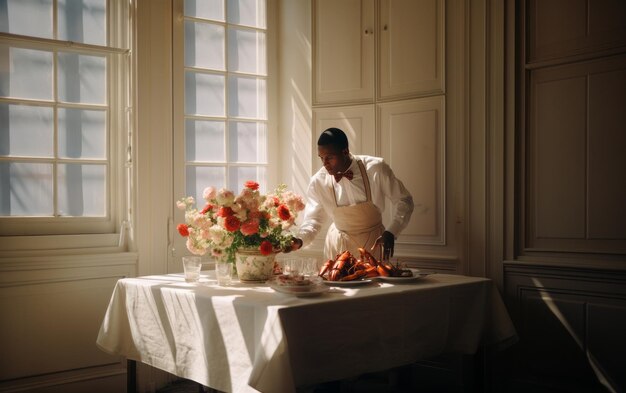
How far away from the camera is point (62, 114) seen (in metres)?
3.75

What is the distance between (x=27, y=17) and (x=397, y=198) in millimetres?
2439

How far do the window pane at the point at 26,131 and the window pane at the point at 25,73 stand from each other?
0.08 m

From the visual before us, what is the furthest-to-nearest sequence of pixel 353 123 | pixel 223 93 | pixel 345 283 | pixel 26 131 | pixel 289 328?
pixel 223 93, pixel 353 123, pixel 26 131, pixel 345 283, pixel 289 328

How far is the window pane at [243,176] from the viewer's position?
4.37m

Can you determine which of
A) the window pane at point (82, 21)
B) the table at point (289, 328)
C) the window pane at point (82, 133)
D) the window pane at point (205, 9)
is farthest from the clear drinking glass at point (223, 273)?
the window pane at point (205, 9)

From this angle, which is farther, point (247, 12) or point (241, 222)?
point (247, 12)

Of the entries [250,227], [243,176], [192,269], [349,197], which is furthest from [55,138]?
[349,197]

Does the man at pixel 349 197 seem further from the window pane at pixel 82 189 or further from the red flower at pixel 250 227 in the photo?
the window pane at pixel 82 189

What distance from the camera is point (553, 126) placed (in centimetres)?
344

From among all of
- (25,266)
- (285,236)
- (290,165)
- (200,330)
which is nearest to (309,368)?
(200,330)

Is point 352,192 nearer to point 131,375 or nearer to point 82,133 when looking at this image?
point 131,375

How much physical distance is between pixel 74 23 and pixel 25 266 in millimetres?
1514

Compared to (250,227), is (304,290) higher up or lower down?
lower down

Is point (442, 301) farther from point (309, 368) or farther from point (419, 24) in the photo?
point (419, 24)
